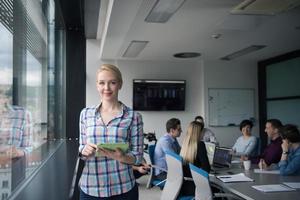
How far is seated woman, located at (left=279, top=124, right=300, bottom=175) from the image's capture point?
3442 mm

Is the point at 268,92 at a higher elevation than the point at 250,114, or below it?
higher

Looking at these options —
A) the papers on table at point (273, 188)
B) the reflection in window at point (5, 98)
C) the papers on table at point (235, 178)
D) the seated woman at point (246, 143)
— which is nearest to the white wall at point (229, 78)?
the seated woman at point (246, 143)

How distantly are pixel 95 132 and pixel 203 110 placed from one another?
242 inches

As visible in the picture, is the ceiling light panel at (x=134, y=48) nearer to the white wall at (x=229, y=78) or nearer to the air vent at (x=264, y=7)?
the white wall at (x=229, y=78)

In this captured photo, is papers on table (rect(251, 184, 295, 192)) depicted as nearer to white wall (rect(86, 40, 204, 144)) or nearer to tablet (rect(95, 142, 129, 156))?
tablet (rect(95, 142, 129, 156))

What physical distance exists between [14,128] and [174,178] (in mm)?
2267

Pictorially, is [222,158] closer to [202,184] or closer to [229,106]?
[202,184]

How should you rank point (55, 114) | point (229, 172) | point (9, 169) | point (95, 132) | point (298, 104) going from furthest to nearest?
point (298, 104) < point (55, 114) < point (229, 172) < point (95, 132) < point (9, 169)

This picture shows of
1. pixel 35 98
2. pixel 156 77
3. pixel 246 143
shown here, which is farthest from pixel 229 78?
pixel 35 98

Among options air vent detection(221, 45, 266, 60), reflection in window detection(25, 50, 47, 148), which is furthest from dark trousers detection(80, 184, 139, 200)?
air vent detection(221, 45, 266, 60)

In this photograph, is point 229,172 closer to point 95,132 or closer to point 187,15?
point 187,15

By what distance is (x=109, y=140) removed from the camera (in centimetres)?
167

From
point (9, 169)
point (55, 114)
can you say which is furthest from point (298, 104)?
point (9, 169)

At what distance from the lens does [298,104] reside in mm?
6594
